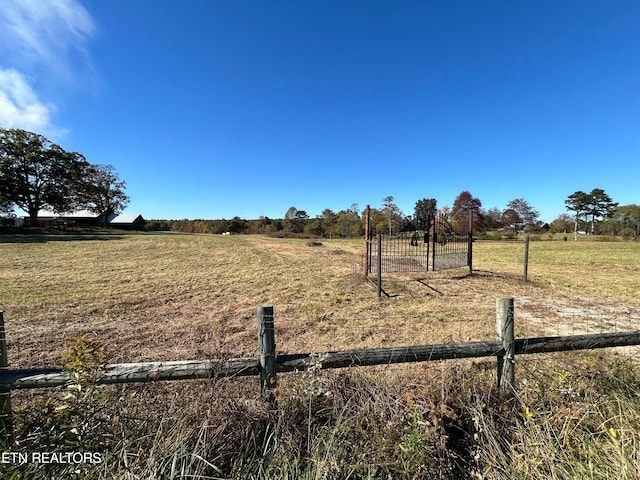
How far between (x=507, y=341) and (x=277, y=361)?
1.75m

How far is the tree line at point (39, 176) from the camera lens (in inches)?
1192

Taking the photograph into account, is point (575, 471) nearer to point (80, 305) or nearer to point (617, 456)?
point (617, 456)

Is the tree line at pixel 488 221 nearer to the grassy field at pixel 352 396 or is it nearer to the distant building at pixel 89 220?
the distant building at pixel 89 220

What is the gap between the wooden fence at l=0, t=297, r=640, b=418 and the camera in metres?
1.73

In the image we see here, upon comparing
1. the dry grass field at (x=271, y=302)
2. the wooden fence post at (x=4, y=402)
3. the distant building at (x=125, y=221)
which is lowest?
the dry grass field at (x=271, y=302)

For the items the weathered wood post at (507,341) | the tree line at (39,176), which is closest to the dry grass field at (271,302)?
the weathered wood post at (507,341)

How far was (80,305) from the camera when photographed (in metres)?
5.52

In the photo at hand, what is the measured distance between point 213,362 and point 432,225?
8673mm

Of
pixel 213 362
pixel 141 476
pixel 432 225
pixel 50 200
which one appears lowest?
pixel 141 476

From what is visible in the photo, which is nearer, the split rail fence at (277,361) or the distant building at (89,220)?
the split rail fence at (277,361)

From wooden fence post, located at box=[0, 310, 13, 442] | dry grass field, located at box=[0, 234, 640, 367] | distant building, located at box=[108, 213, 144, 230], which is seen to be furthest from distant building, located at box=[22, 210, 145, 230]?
wooden fence post, located at box=[0, 310, 13, 442]

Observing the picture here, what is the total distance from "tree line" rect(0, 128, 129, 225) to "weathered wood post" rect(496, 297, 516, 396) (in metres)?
44.9

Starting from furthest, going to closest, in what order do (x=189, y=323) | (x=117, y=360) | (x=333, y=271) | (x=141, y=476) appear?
(x=333, y=271) < (x=189, y=323) < (x=117, y=360) < (x=141, y=476)

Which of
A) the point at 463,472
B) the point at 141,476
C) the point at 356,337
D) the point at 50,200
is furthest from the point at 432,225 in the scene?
the point at 50,200
